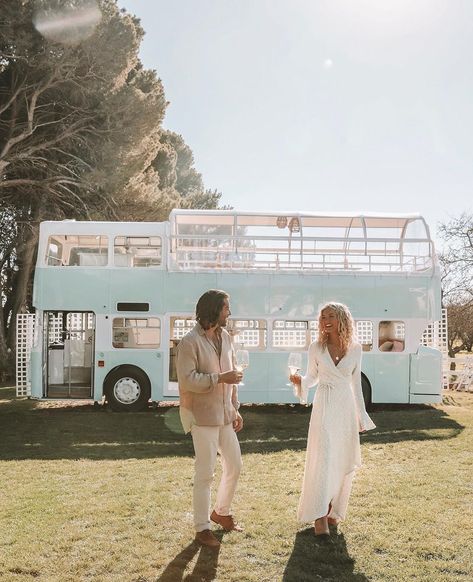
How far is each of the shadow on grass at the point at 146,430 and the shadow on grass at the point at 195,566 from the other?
4.23 meters

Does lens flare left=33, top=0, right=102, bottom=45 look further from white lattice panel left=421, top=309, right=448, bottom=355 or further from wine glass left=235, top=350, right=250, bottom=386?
wine glass left=235, top=350, right=250, bottom=386

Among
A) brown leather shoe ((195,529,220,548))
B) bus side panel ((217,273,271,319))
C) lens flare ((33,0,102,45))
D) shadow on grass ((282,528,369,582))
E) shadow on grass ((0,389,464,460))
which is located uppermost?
lens flare ((33,0,102,45))

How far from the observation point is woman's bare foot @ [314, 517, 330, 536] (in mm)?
5324

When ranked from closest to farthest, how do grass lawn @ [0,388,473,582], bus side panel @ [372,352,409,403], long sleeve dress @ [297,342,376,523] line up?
grass lawn @ [0,388,473,582] < long sleeve dress @ [297,342,376,523] < bus side panel @ [372,352,409,403]

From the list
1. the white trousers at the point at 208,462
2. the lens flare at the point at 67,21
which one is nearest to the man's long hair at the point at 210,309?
the white trousers at the point at 208,462

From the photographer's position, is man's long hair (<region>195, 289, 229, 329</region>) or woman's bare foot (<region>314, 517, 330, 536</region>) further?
woman's bare foot (<region>314, 517, 330, 536</region>)

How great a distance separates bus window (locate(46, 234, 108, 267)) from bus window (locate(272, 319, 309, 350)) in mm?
4058

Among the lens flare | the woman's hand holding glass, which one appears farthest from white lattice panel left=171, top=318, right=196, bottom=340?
the lens flare

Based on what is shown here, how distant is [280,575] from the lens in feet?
15.0

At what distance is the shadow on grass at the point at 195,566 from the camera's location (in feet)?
14.7

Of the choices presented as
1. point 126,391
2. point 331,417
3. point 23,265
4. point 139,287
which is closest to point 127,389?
point 126,391

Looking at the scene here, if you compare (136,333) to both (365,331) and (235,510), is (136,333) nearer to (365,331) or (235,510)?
(365,331)

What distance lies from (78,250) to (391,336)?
716cm

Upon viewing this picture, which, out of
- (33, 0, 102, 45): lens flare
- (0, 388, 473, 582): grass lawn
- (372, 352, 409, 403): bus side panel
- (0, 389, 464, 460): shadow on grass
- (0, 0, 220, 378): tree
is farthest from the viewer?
(0, 0, 220, 378): tree
